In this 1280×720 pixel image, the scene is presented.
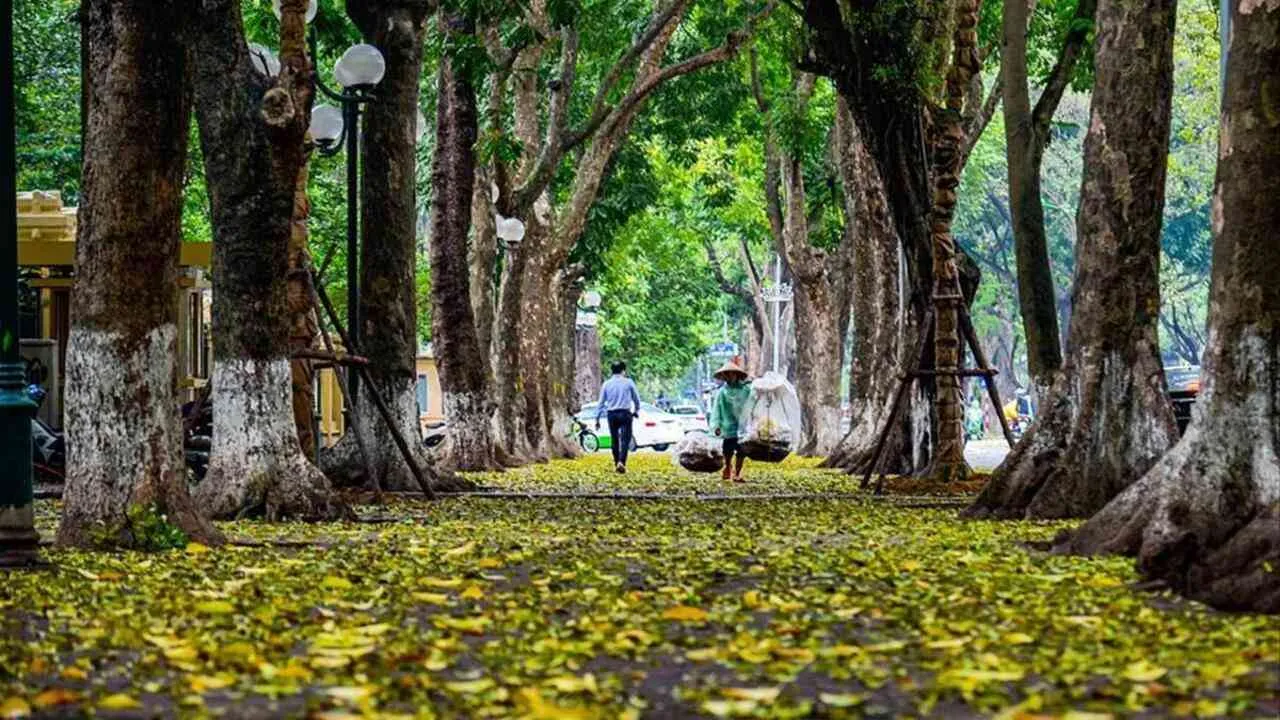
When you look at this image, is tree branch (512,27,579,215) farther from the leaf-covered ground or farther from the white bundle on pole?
the leaf-covered ground

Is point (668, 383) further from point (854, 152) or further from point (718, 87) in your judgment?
point (854, 152)

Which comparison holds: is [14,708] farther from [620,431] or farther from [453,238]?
[620,431]

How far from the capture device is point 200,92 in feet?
56.1

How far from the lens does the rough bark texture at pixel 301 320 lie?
63.7ft

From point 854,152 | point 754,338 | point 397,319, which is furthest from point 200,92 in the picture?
point 754,338

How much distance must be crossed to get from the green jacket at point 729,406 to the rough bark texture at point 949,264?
5463 millimetres

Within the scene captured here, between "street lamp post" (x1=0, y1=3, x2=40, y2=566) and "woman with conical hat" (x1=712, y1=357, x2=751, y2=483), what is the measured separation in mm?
17150

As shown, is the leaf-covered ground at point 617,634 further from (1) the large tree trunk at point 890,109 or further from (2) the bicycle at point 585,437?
(2) the bicycle at point 585,437

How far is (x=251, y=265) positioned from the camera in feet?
56.3

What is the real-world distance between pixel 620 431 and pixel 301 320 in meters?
15.1

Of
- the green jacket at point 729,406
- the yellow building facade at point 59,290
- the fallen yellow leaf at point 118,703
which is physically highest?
the yellow building facade at point 59,290

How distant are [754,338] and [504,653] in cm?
6152

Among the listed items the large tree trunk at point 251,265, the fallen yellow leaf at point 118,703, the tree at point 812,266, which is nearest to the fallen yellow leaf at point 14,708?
the fallen yellow leaf at point 118,703

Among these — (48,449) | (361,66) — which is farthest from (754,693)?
(48,449)
